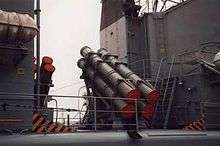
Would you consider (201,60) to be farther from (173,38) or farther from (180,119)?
(173,38)

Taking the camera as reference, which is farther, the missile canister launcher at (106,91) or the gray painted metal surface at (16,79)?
the missile canister launcher at (106,91)

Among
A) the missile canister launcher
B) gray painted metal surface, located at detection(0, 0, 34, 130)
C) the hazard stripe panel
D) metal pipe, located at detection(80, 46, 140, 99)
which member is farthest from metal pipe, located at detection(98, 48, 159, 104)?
gray painted metal surface, located at detection(0, 0, 34, 130)

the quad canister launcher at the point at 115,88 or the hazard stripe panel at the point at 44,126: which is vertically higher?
the quad canister launcher at the point at 115,88

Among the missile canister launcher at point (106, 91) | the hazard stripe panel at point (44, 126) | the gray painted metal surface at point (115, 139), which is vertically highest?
the missile canister launcher at point (106, 91)

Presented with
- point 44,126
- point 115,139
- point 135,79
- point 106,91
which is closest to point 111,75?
point 106,91

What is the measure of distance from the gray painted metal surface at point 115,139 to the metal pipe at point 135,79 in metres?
1.20

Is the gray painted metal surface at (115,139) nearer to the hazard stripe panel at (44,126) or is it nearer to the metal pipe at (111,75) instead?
the hazard stripe panel at (44,126)

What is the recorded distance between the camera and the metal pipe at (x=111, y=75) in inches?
378

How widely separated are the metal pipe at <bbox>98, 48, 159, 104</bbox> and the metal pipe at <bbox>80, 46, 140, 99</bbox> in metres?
0.23

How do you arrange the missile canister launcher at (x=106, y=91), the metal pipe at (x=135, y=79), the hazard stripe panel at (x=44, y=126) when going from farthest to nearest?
the metal pipe at (x=135, y=79)
the missile canister launcher at (x=106, y=91)
the hazard stripe panel at (x=44, y=126)

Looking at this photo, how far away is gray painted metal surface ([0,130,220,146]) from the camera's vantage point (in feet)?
22.8

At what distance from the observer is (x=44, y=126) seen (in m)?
8.01

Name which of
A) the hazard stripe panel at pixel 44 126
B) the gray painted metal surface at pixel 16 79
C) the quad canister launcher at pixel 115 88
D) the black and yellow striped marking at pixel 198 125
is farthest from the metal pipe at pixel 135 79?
the gray painted metal surface at pixel 16 79

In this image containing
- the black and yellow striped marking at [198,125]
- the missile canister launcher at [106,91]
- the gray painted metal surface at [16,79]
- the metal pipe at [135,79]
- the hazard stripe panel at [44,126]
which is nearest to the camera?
the gray painted metal surface at [16,79]
